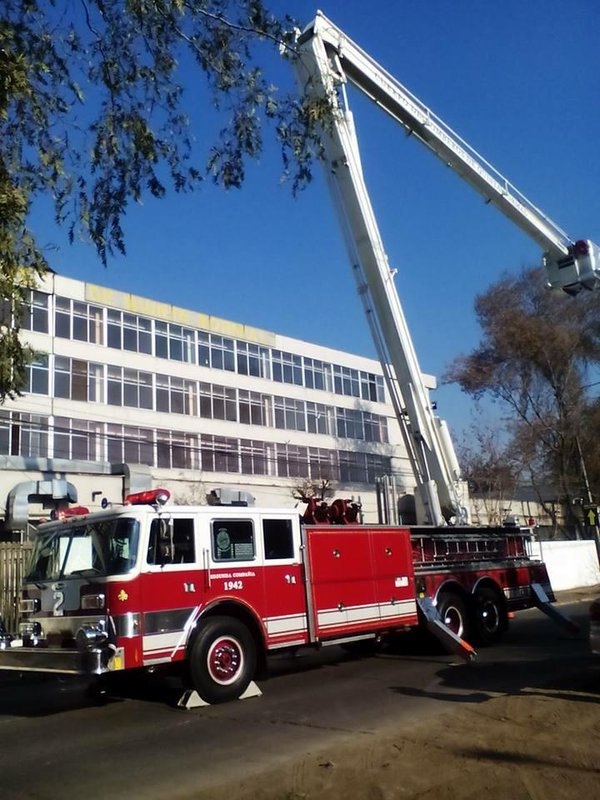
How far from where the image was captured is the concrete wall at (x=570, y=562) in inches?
1128

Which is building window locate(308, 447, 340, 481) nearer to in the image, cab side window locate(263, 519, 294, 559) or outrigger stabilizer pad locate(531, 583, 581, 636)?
outrigger stabilizer pad locate(531, 583, 581, 636)

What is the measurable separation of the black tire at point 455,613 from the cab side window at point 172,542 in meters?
5.64

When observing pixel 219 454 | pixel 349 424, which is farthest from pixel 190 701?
pixel 349 424

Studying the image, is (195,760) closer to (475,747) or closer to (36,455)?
(475,747)

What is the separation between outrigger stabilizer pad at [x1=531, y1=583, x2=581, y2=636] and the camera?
14766 mm

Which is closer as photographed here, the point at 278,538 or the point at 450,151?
the point at 278,538

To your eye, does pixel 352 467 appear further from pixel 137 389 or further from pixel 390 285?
pixel 390 285

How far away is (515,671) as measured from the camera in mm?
10789

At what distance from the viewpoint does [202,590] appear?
374 inches

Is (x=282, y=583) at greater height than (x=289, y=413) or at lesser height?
lesser

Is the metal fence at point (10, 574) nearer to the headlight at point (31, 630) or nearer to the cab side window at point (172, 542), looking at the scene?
the headlight at point (31, 630)

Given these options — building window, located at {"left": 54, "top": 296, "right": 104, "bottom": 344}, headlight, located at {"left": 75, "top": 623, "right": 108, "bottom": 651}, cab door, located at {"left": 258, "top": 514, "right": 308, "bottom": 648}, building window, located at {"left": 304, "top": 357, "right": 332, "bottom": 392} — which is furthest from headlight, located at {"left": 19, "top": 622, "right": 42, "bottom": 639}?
building window, located at {"left": 304, "top": 357, "right": 332, "bottom": 392}

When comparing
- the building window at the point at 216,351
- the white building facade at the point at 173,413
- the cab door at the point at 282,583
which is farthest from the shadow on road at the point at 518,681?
the building window at the point at 216,351

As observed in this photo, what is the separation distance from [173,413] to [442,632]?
31.4m
